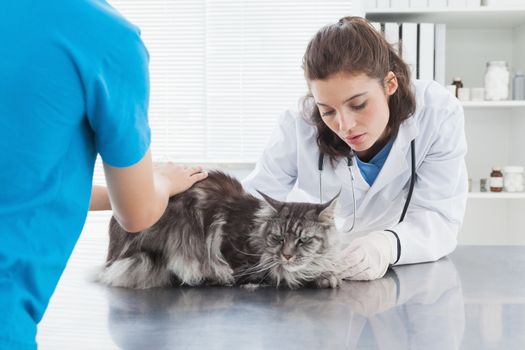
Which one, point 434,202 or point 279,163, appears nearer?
point 434,202

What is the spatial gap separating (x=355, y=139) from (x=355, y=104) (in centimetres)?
12

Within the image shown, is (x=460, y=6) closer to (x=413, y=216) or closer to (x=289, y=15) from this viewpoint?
(x=289, y=15)

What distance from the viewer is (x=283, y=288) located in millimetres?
1472

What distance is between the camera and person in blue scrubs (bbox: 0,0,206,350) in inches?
28.5

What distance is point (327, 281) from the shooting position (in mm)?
1468

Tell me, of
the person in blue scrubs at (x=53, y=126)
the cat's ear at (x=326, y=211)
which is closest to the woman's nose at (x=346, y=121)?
the cat's ear at (x=326, y=211)

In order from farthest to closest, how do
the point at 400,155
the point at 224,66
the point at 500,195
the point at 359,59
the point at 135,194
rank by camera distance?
the point at 224,66 < the point at 500,195 < the point at 400,155 < the point at 359,59 < the point at 135,194

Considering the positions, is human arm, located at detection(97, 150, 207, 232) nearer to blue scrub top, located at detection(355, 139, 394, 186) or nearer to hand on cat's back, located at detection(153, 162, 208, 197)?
hand on cat's back, located at detection(153, 162, 208, 197)

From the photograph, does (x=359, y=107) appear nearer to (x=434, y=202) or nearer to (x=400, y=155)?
(x=400, y=155)

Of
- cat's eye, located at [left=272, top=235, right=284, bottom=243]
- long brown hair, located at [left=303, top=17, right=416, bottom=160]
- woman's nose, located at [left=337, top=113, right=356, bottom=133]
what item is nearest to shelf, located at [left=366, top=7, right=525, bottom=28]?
long brown hair, located at [left=303, top=17, right=416, bottom=160]

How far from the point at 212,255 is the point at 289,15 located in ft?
8.69

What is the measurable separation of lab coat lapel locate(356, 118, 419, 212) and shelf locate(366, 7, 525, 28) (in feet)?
5.00

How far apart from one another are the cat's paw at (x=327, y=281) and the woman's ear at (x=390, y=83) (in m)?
0.60

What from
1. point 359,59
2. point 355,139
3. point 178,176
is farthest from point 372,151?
point 178,176
